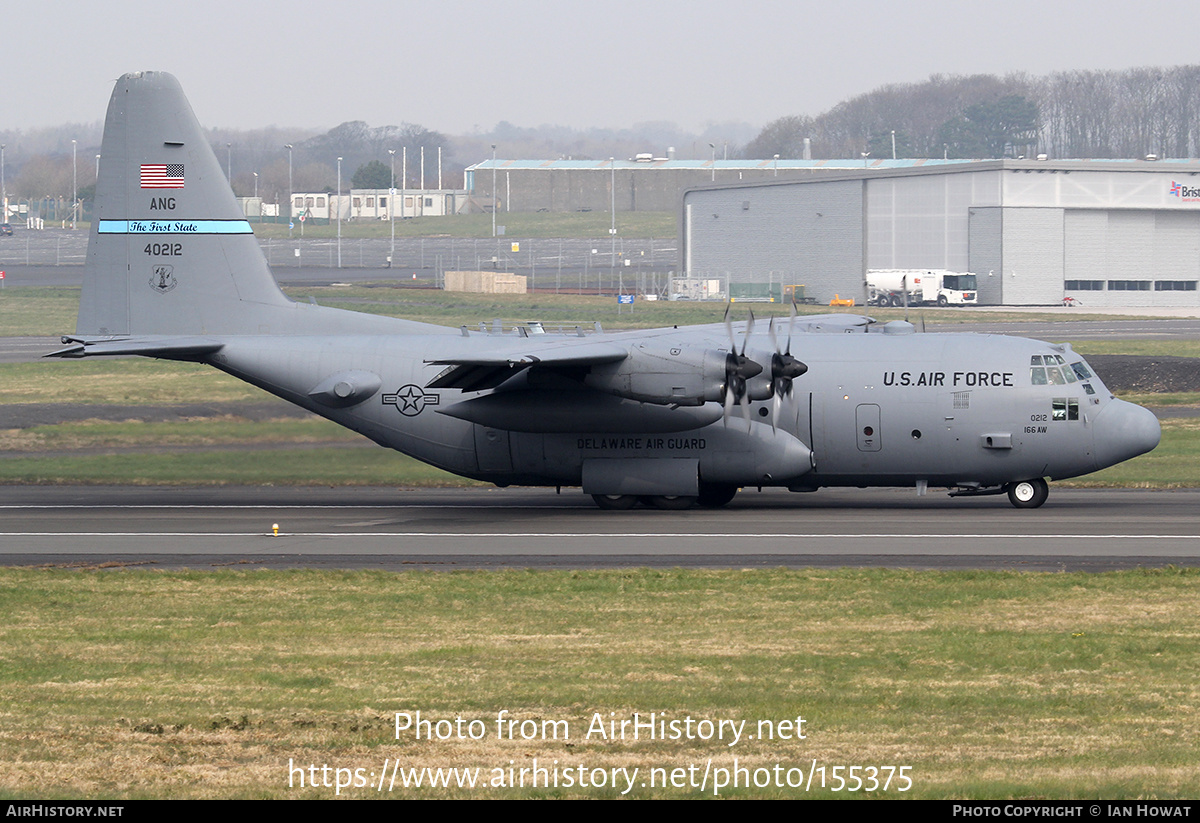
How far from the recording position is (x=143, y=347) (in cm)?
2855

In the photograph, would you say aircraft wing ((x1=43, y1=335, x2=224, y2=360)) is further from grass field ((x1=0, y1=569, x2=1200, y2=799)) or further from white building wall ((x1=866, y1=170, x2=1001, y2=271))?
white building wall ((x1=866, y1=170, x2=1001, y2=271))

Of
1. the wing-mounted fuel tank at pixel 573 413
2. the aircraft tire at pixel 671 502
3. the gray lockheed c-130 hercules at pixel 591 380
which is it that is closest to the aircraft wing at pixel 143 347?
the gray lockheed c-130 hercules at pixel 591 380

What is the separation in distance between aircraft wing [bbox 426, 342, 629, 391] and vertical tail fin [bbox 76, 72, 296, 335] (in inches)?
228

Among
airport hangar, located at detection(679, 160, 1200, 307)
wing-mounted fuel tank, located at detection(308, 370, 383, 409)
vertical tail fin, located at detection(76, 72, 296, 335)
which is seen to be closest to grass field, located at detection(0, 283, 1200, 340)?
airport hangar, located at detection(679, 160, 1200, 307)

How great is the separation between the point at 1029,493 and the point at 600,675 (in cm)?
1666

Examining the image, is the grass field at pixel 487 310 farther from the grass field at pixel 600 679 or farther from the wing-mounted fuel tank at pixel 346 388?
the grass field at pixel 600 679

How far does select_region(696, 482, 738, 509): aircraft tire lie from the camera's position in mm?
29320

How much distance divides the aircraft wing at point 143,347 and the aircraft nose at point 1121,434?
61.1 ft

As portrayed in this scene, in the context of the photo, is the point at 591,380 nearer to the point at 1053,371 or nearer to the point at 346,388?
the point at 346,388

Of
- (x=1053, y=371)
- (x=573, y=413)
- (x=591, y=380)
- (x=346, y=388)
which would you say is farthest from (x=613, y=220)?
(x=591, y=380)

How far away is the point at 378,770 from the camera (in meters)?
10.5

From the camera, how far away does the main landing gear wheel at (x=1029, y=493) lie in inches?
1103

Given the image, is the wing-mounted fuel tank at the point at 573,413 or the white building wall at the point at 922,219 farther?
the white building wall at the point at 922,219

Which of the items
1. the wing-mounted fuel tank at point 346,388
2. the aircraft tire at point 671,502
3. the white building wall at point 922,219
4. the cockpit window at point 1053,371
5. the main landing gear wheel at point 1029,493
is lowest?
the aircraft tire at point 671,502
